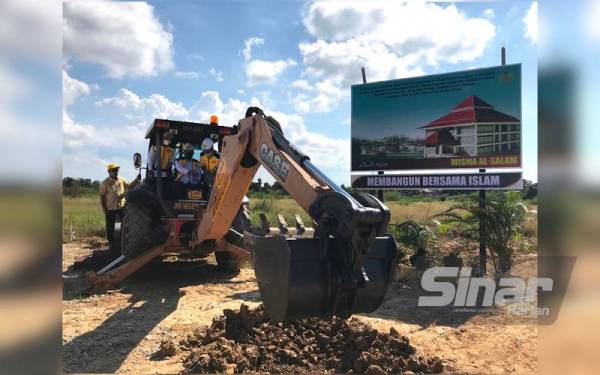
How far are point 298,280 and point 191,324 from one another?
120 inches

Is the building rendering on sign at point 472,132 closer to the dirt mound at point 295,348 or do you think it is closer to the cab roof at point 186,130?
the cab roof at point 186,130

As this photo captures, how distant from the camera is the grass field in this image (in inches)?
497

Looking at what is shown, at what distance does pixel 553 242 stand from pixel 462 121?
5967mm

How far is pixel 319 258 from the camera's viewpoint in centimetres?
336

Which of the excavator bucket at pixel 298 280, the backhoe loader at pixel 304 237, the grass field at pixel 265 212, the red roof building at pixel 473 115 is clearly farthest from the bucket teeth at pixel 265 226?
the red roof building at pixel 473 115

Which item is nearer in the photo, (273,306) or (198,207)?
(273,306)

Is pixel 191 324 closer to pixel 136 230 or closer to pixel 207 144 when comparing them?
pixel 136 230

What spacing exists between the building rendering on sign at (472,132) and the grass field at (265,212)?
1610 millimetres

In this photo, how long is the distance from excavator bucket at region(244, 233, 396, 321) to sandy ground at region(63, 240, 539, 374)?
67.5 inches

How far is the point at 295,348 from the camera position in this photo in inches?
186

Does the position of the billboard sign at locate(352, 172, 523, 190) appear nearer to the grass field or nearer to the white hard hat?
the grass field

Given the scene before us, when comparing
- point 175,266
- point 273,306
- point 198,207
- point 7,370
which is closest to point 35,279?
point 7,370

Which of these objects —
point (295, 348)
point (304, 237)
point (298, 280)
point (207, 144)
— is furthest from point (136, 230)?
point (298, 280)

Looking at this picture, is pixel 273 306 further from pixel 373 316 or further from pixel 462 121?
pixel 462 121
